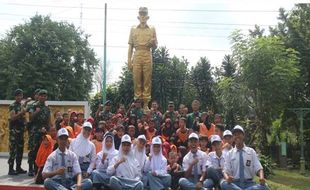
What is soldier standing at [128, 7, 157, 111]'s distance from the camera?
13.9 m

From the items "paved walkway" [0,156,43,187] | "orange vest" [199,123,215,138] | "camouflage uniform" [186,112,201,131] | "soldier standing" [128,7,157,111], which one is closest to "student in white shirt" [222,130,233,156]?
"orange vest" [199,123,215,138]

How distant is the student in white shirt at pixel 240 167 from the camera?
7859 mm

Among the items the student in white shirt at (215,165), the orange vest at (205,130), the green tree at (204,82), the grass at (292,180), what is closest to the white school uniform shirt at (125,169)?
the student in white shirt at (215,165)

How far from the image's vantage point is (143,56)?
13914 mm

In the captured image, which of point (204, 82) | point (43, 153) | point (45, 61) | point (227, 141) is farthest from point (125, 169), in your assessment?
point (204, 82)

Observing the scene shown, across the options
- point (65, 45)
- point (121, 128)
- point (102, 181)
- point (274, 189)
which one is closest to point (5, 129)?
point (121, 128)

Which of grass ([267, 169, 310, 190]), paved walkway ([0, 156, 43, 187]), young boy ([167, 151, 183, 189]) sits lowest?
grass ([267, 169, 310, 190])

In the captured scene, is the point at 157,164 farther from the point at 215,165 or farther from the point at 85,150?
the point at 85,150

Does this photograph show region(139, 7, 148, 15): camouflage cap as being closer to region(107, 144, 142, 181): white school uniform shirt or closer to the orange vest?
the orange vest

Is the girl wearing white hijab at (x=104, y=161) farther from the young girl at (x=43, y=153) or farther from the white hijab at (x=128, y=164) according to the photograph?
the young girl at (x=43, y=153)

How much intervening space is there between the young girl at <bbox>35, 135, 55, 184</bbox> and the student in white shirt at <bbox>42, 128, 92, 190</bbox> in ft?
4.81

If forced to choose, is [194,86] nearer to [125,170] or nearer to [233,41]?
[233,41]

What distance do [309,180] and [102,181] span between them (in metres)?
14.9

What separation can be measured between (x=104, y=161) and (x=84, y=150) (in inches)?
17.9
